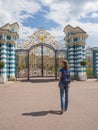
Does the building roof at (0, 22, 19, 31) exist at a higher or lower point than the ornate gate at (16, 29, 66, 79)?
higher

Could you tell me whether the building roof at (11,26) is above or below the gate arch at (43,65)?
above

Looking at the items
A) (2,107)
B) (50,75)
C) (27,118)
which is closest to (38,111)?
(27,118)

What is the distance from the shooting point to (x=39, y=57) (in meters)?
21.7

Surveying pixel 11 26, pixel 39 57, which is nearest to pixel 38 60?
pixel 39 57

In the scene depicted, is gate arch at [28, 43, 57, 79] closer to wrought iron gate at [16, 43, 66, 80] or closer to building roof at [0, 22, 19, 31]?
wrought iron gate at [16, 43, 66, 80]

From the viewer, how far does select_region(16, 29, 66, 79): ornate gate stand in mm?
21047

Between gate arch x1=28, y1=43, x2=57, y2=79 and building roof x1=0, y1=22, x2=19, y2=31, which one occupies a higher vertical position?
building roof x1=0, y1=22, x2=19, y2=31

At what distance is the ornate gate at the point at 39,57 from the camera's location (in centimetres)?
2105

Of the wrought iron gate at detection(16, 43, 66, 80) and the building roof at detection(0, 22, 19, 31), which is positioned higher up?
the building roof at detection(0, 22, 19, 31)

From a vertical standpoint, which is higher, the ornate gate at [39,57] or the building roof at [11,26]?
the building roof at [11,26]

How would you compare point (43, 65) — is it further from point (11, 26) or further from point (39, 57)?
point (11, 26)

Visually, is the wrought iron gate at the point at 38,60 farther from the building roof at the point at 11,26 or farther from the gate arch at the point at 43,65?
the building roof at the point at 11,26

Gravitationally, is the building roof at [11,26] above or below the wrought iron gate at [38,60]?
above

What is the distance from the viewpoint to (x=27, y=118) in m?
6.14
